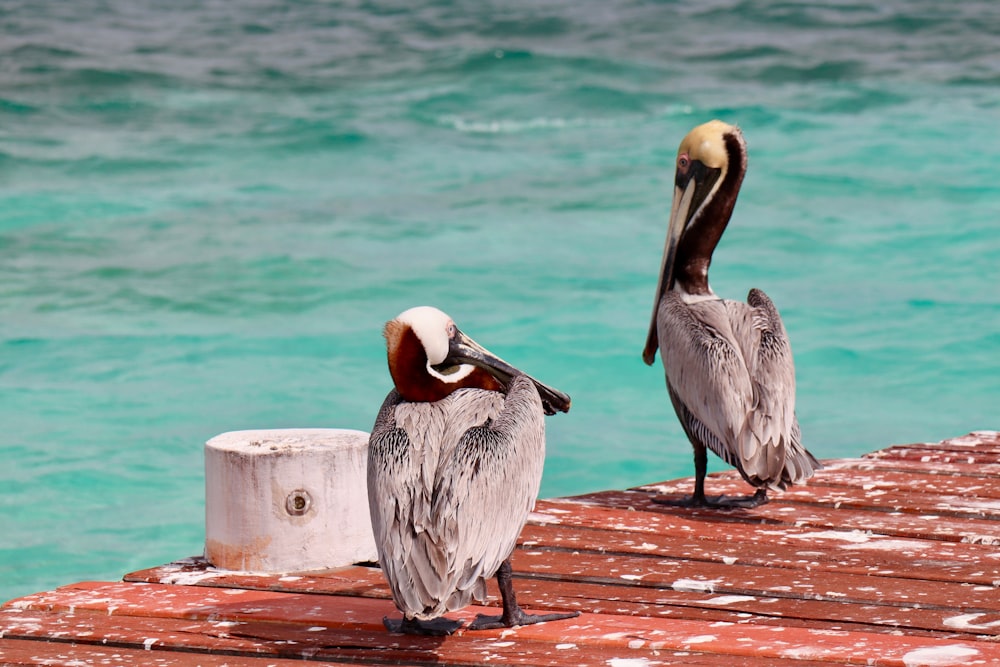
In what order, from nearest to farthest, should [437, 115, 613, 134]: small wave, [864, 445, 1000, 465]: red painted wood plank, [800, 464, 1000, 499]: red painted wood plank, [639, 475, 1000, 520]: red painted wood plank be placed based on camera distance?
[639, 475, 1000, 520]: red painted wood plank → [800, 464, 1000, 499]: red painted wood plank → [864, 445, 1000, 465]: red painted wood plank → [437, 115, 613, 134]: small wave

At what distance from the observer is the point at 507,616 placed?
9.17 feet

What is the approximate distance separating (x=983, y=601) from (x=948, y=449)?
6.91ft

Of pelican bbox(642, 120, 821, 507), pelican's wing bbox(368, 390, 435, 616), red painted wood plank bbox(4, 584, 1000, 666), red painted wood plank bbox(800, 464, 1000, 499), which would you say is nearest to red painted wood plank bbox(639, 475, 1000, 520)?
red painted wood plank bbox(800, 464, 1000, 499)

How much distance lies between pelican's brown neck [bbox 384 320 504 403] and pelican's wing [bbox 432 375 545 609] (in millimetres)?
77

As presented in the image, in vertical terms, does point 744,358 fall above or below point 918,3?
below

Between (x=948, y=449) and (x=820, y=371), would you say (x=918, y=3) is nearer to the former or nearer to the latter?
(x=820, y=371)

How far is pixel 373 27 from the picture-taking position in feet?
71.6

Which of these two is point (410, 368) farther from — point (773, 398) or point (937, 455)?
point (937, 455)

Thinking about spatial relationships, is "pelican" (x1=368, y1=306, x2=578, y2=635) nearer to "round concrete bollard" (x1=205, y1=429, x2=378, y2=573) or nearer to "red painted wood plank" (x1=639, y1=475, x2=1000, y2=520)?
"round concrete bollard" (x1=205, y1=429, x2=378, y2=573)

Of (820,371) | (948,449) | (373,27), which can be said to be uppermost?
(373,27)

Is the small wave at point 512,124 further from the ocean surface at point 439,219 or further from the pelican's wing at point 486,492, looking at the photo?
the pelican's wing at point 486,492

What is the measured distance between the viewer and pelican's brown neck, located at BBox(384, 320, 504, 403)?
2689 millimetres

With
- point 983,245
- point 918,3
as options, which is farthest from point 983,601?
point 918,3

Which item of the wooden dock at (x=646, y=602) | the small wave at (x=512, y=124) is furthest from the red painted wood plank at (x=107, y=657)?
the small wave at (x=512, y=124)
